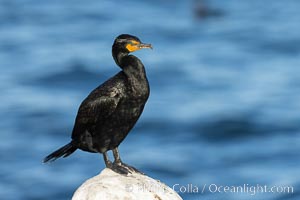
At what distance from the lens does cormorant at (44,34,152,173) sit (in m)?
12.4

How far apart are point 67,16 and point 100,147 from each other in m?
29.5

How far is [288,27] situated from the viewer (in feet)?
134

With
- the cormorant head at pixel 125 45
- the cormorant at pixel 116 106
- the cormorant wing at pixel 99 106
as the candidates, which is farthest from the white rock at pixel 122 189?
the cormorant head at pixel 125 45

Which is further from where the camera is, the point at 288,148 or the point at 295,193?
the point at 288,148

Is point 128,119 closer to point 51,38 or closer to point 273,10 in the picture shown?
point 51,38

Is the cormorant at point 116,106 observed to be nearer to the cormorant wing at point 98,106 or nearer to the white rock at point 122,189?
the cormorant wing at point 98,106

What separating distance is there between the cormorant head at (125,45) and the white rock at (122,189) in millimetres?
1296

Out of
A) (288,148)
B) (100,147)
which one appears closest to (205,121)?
(288,148)

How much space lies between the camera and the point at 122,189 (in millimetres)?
12273

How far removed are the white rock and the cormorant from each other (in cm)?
22

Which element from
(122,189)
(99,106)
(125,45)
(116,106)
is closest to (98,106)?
(99,106)

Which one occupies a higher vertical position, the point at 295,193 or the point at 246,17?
the point at 246,17

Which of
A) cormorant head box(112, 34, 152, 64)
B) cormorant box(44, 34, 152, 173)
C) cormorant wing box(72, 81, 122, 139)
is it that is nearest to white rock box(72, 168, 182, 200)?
cormorant box(44, 34, 152, 173)

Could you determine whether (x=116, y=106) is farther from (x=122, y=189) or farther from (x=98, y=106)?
(x=122, y=189)
